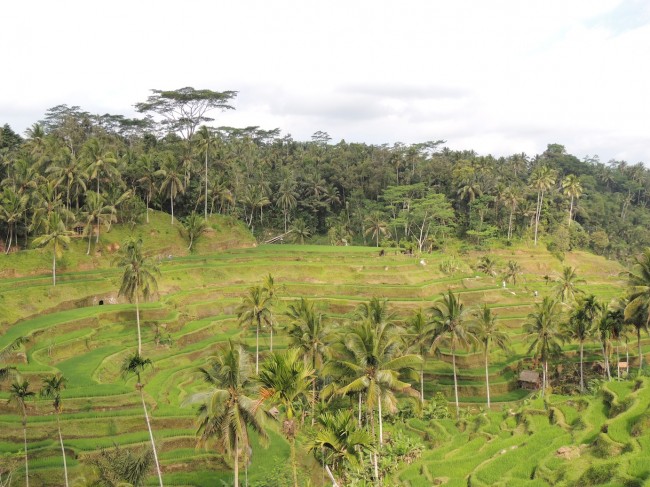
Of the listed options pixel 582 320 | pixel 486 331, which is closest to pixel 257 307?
pixel 486 331

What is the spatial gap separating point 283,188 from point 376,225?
788 inches

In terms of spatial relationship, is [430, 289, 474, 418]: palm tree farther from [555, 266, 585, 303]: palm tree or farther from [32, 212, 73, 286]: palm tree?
[32, 212, 73, 286]: palm tree

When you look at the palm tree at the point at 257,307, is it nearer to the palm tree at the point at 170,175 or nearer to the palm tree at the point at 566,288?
the palm tree at the point at 170,175

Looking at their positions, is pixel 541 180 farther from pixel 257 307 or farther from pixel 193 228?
pixel 257 307

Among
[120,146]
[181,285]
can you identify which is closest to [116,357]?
[181,285]

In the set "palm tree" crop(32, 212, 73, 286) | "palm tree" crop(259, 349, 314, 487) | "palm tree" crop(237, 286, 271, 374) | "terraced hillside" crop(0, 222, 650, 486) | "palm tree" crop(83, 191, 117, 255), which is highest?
"palm tree" crop(83, 191, 117, 255)

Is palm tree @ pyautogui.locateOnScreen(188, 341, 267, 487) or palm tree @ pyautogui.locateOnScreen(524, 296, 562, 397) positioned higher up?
palm tree @ pyautogui.locateOnScreen(188, 341, 267, 487)

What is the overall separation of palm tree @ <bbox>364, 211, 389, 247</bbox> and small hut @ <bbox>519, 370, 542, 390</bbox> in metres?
50.9

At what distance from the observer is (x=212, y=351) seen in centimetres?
4891

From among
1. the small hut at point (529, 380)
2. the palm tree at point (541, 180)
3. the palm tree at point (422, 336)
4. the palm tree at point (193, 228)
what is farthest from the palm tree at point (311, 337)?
the palm tree at point (541, 180)

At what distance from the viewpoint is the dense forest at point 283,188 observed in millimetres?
65188

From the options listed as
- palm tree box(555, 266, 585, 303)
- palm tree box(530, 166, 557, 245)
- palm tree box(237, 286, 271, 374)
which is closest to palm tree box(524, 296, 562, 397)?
palm tree box(555, 266, 585, 303)

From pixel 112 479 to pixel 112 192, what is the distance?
2155 inches

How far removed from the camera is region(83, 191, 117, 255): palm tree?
61281 mm
